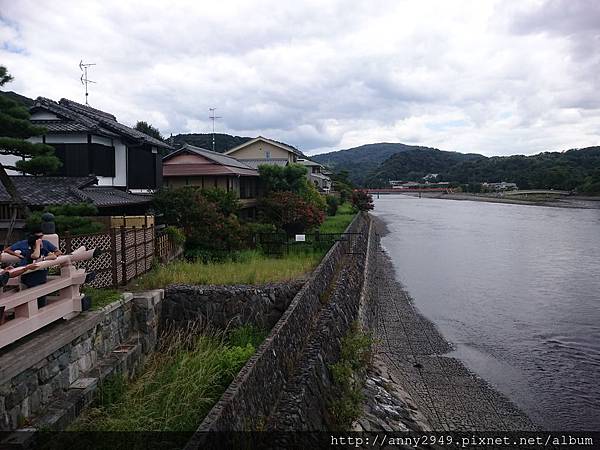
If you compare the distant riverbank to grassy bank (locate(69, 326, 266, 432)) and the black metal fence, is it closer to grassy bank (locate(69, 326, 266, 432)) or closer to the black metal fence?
the black metal fence

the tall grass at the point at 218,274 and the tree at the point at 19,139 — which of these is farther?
the tall grass at the point at 218,274

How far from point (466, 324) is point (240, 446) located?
42.5 ft

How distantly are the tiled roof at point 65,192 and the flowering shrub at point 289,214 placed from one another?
8304 millimetres

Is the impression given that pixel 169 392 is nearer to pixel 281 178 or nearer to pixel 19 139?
pixel 19 139

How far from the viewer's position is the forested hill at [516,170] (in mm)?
94938

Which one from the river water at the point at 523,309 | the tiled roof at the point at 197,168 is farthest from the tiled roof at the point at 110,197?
the river water at the point at 523,309

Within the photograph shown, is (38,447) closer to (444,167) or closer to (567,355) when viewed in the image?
(567,355)

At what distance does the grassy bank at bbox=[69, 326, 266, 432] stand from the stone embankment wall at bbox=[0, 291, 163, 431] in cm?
29

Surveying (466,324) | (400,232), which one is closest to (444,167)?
(400,232)

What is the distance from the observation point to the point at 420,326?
15.5 metres

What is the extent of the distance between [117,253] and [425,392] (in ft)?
25.1

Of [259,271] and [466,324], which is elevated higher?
[259,271]

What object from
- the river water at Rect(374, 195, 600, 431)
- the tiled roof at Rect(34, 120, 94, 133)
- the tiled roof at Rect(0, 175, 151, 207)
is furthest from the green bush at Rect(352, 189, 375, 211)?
the tiled roof at Rect(34, 120, 94, 133)

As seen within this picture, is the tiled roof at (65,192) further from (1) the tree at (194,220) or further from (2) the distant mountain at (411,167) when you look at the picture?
(2) the distant mountain at (411,167)
